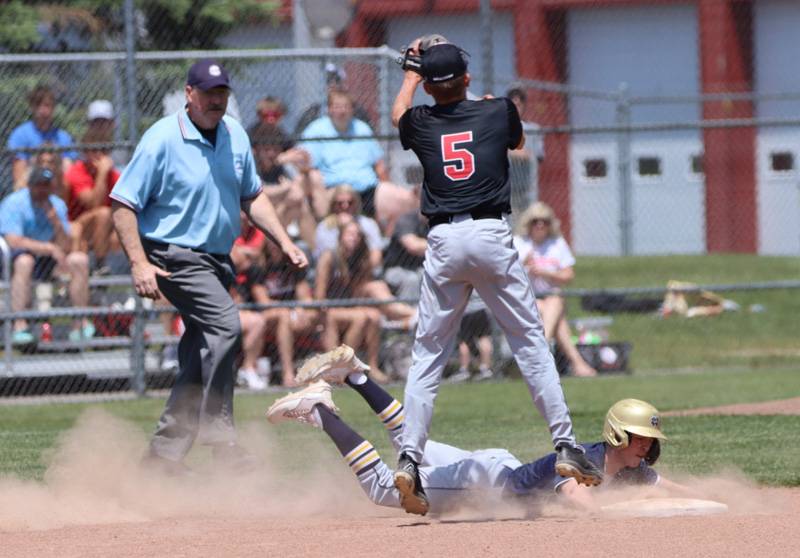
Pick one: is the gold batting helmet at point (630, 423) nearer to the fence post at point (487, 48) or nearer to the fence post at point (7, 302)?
the fence post at point (7, 302)

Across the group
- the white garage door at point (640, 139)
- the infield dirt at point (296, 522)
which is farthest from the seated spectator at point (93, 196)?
the white garage door at point (640, 139)

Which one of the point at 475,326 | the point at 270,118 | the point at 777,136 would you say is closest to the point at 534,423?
the point at 475,326

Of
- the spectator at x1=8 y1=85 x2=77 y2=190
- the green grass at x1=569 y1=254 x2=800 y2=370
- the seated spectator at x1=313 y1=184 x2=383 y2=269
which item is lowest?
the green grass at x1=569 y1=254 x2=800 y2=370

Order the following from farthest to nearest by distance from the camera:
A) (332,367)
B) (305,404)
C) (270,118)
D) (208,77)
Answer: (270,118) < (208,77) < (332,367) < (305,404)

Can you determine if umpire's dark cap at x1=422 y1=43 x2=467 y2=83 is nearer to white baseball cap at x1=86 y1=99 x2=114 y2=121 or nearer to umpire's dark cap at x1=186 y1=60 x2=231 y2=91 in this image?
umpire's dark cap at x1=186 y1=60 x2=231 y2=91

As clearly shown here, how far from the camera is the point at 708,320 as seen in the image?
1756 cm

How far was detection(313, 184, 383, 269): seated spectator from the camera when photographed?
13125mm

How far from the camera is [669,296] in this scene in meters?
17.9

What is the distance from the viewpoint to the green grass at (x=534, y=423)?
833 centimetres

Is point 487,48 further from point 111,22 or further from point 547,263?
point 111,22

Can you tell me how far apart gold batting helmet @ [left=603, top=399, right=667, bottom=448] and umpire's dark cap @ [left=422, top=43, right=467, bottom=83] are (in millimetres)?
1630

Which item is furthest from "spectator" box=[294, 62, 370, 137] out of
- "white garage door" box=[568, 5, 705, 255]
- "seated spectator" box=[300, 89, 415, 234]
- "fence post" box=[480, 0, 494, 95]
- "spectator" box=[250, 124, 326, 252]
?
"white garage door" box=[568, 5, 705, 255]

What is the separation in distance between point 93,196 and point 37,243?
78 centimetres

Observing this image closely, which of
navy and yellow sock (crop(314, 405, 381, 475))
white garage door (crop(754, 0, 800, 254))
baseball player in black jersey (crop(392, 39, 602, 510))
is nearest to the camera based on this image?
baseball player in black jersey (crop(392, 39, 602, 510))
